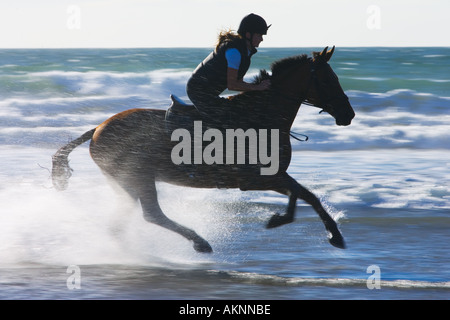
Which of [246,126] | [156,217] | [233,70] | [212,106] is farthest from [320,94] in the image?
[156,217]

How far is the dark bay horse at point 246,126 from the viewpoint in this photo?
6777 millimetres

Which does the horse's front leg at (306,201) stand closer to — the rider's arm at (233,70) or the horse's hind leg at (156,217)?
the horse's hind leg at (156,217)

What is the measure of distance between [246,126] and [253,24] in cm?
90

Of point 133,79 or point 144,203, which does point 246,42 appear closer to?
point 144,203

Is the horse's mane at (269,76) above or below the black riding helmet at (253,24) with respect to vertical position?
below

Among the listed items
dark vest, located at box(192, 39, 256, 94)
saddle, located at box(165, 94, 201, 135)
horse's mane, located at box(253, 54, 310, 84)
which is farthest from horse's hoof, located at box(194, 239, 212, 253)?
horse's mane, located at box(253, 54, 310, 84)

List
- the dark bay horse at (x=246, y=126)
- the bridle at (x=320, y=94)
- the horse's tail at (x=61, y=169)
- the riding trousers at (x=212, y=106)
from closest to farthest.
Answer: the riding trousers at (x=212, y=106)
the dark bay horse at (x=246, y=126)
the bridle at (x=320, y=94)
the horse's tail at (x=61, y=169)

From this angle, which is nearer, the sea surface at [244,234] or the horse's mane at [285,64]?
→ the sea surface at [244,234]

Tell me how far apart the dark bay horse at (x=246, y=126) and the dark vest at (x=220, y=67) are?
21 cm

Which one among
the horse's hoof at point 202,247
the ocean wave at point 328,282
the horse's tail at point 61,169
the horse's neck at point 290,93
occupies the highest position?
the horse's neck at point 290,93

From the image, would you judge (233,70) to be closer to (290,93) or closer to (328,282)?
(290,93)

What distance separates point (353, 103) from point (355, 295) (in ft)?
65.4

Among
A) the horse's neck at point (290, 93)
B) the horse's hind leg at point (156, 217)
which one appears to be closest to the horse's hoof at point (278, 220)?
the horse's hind leg at point (156, 217)
